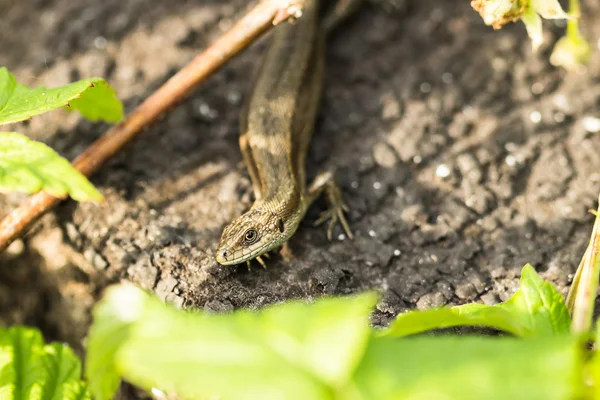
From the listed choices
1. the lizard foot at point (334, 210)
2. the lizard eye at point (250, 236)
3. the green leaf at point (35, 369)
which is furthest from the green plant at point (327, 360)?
the lizard foot at point (334, 210)

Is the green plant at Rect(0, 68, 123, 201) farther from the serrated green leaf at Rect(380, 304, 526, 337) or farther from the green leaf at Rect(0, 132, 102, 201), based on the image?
the serrated green leaf at Rect(380, 304, 526, 337)

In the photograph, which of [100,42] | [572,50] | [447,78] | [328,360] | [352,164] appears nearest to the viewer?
[328,360]

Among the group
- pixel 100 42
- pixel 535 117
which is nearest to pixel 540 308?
pixel 535 117

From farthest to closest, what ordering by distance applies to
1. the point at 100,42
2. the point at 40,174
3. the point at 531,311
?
the point at 100,42 → the point at 531,311 → the point at 40,174

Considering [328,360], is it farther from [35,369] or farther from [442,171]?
[442,171]

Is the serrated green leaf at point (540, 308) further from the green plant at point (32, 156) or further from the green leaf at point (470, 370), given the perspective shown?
the green plant at point (32, 156)

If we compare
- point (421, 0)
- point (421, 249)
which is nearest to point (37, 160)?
point (421, 249)

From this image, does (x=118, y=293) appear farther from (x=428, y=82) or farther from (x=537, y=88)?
(x=537, y=88)

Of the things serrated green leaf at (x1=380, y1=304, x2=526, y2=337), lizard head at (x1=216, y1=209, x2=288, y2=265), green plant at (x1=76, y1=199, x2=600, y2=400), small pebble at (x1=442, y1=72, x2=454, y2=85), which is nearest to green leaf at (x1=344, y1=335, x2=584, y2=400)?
green plant at (x1=76, y1=199, x2=600, y2=400)
